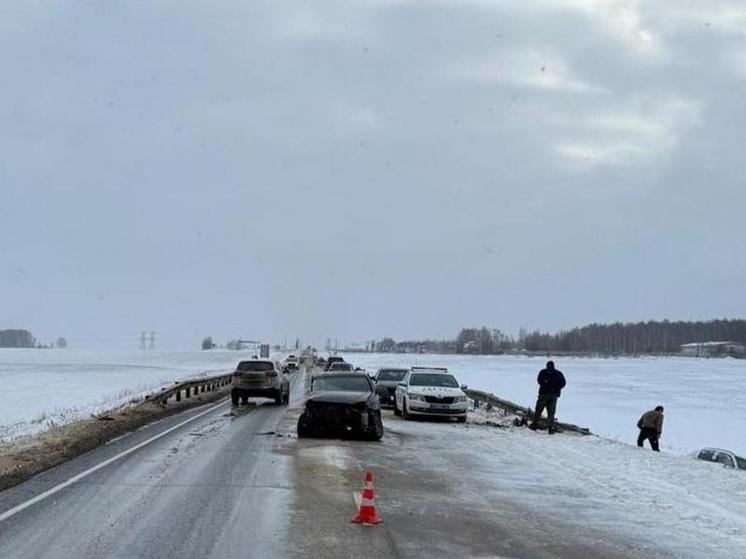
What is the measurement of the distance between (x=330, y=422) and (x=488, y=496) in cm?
815

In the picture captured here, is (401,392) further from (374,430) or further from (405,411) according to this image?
(374,430)

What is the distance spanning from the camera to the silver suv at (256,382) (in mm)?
33938

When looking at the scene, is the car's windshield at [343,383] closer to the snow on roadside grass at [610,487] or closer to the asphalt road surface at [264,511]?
the snow on roadside grass at [610,487]

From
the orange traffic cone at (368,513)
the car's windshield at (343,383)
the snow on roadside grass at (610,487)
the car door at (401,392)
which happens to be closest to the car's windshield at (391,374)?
the car door at (401,392)

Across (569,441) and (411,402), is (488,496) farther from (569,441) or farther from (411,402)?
(411,402)

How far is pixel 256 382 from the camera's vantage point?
1336 inches

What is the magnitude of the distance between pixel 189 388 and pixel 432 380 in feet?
53.3

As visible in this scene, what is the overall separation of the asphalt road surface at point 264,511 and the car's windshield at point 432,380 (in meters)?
10.4

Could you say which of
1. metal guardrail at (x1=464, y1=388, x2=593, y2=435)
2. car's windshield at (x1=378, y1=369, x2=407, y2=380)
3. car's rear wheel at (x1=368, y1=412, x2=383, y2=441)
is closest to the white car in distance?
metal guardrail at (x1=464, y1=388, x2=593, y2=435)

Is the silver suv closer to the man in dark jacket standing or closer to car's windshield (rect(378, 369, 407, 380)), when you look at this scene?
car's windshield (rect(378, 369, 407, 380))

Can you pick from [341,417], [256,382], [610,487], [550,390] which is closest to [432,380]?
[550,390]

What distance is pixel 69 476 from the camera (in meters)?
12.8

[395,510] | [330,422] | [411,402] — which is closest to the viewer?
[395,510]

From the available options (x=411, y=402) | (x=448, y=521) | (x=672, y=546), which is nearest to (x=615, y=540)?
(x=672, y=546)
